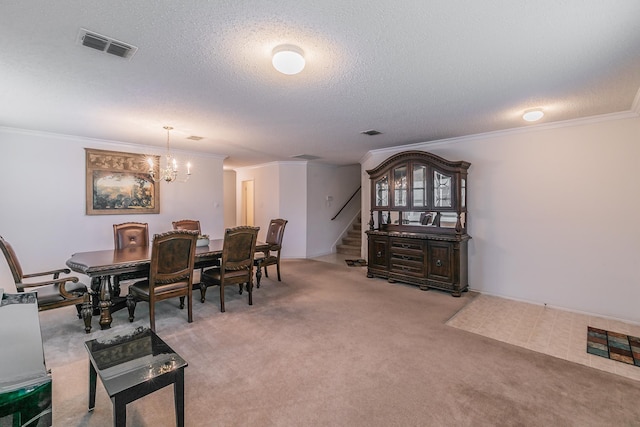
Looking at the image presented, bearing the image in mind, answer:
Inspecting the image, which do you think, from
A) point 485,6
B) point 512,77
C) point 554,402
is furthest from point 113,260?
point 512,77

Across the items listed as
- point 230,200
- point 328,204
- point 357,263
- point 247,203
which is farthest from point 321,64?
point 230,200

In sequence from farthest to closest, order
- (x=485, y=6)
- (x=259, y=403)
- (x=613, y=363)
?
(x=613, y=363), (x=259, y=403), (x=485, y=6)

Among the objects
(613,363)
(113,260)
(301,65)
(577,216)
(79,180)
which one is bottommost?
(613,363)

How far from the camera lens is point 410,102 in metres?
3.12

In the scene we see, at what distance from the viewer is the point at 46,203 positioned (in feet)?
14.5

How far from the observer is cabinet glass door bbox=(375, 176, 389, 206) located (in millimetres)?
5176

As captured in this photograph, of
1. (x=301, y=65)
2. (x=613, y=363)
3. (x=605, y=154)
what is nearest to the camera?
(x=301, y=65)

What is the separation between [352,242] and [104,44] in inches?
262

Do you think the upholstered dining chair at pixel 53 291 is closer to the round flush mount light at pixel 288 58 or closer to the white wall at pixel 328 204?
the round flush mount light at pixel 288 58

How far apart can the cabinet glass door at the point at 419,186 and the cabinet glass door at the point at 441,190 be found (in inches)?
6.0

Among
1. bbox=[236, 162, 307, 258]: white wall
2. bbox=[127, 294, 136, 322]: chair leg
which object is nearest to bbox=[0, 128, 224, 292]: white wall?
bbox=[127, 294, 136, 322]: chair leg

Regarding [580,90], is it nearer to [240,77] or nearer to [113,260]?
[240,77]

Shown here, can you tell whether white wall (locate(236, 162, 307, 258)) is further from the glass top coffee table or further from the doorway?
the glass top coffee table

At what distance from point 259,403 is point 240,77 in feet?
8.39
